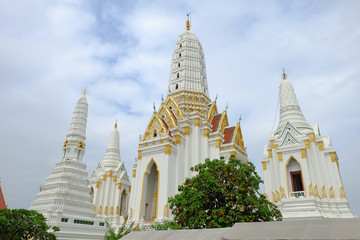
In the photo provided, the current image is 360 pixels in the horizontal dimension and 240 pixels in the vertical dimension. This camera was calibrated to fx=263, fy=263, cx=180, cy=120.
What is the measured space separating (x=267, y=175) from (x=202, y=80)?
12.0 meters

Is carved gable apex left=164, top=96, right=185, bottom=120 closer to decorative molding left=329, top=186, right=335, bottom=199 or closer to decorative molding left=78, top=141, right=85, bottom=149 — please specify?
decorative molding left=78, top=141, right=85, bottom=149

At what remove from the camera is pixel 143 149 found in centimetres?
2175

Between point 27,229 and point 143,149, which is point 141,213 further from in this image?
point 27,229

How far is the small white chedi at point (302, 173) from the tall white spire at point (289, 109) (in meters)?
0.07

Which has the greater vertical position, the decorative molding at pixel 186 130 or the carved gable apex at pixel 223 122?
the carved gable apex at pixel 223 122

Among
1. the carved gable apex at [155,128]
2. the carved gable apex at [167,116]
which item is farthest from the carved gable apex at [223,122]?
the carved gable apex at [155,128]

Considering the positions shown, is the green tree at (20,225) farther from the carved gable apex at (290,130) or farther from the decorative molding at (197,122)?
the carved gable apex at (290,130)

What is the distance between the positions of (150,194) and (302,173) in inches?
471

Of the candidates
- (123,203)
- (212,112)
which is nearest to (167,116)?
→ (212,112)

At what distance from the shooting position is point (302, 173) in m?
17.4

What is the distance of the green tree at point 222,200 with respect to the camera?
11625 millimetres

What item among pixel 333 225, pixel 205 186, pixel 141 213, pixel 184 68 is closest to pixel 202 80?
pixel 184 68

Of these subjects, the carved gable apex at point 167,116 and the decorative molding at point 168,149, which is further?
the carved gable apex at point 167,116

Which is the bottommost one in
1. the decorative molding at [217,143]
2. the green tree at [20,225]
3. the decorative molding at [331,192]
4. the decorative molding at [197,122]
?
the green tree at [20,225]
